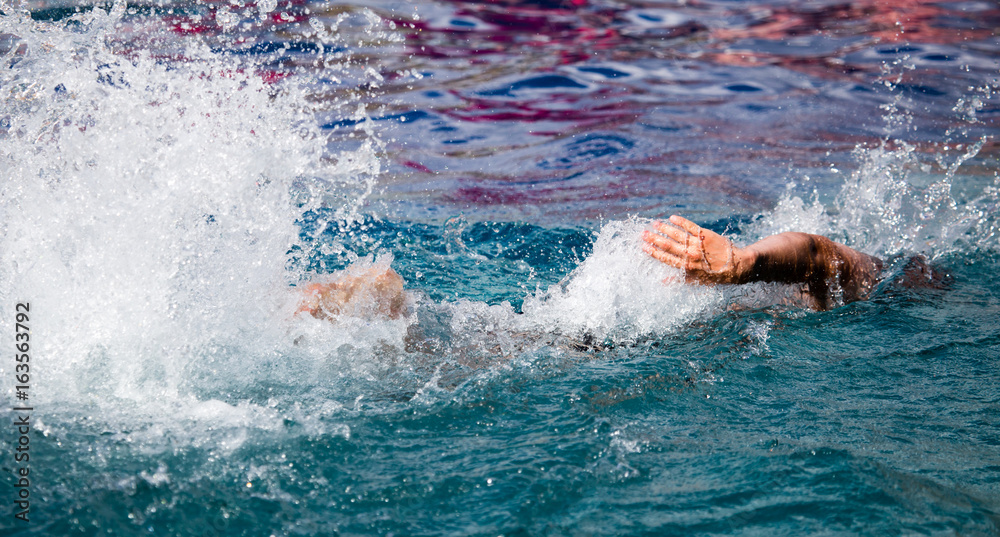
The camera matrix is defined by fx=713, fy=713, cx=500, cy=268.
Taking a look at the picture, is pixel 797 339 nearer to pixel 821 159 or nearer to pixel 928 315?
pixel 928 315

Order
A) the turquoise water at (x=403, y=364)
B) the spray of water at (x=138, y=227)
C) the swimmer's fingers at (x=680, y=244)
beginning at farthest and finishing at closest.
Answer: the swimmer's fingers at (x=680, y=244) < the spray of water at (x=138, y=227) < the turquoise water at (x=403, y=364)

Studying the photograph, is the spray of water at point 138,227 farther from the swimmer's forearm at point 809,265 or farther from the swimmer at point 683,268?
the swimmer's forearm at point 809,265

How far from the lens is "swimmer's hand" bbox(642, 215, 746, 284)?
2.67 metres

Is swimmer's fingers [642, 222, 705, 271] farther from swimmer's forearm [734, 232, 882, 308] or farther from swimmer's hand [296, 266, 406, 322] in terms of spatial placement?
swimmer's hand [296, 266, 406, 322]

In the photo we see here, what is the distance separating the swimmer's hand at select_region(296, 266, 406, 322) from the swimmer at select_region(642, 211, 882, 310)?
99 centimetres

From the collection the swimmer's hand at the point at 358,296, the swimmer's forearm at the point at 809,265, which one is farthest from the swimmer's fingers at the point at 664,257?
the swimmer's hand at the point at 358,296

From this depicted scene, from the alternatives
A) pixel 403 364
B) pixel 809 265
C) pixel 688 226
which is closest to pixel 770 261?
pixel 809 265

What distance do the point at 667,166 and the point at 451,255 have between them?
3.17 m

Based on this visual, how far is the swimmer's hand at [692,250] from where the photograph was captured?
2.67 metres

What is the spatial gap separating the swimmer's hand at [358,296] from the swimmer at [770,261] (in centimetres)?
99

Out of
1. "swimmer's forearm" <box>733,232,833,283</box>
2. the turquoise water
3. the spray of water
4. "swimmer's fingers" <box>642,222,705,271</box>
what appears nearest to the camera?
the turquoise water

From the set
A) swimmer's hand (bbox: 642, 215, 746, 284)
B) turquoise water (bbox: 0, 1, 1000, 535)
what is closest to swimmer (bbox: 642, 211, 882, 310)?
swimmer's hand (bbox: 642, 215, 746, 284)

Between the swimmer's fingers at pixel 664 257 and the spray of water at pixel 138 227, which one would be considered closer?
the spray of water at pixel 138 227

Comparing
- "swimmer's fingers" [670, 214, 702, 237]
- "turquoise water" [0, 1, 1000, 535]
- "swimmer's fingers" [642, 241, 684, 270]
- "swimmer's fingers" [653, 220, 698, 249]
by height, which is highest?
"swimmer's fingers" [670, 214, 702, 237]
